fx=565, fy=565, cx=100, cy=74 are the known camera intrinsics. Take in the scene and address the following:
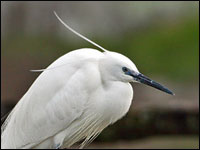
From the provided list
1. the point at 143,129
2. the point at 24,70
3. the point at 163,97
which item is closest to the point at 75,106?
the point at 143,129

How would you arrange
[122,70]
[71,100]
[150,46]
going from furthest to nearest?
[150,46], [71,100], [122,70]

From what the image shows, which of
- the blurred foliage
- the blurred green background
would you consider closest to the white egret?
the blurred green background

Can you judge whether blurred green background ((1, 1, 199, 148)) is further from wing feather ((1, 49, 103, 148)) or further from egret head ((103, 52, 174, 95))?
egret head ((103, 52, 174, 95))

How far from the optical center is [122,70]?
2.76 m

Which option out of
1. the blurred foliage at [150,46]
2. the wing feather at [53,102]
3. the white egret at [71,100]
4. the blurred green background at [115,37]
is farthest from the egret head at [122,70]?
the blurred foliage at [150,46]

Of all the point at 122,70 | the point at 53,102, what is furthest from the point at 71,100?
the point at 122,70

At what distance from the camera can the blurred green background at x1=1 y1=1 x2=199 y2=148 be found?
6125 millimetres

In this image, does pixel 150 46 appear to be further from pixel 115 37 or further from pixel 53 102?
pixel 53 102

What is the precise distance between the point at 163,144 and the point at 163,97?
68 cm

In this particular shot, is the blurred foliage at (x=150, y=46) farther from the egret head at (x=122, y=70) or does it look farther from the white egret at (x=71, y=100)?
the egret head at (x=122, y=70)

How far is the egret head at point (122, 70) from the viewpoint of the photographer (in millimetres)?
2725

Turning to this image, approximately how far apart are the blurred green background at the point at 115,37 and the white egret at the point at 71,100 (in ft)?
8.26

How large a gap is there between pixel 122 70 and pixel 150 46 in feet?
13.8

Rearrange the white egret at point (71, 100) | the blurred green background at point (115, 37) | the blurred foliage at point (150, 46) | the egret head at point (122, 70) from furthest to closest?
the blurred foliage at point (150, 46) < the blurred green background at point (115, 37) < the white egret at point (71, 100) < the egret head at point (122, 70)
